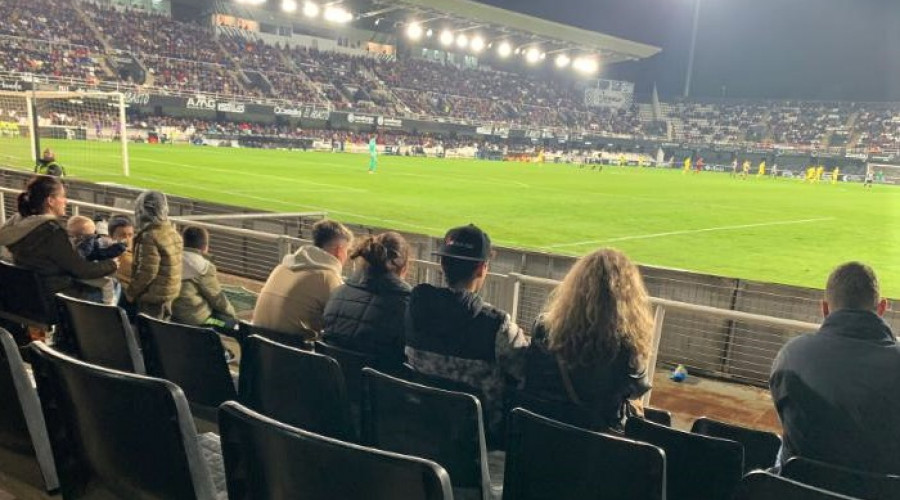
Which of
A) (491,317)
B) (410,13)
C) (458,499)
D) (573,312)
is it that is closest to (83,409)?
(458,499)

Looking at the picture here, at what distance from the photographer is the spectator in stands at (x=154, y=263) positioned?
16.3 ft

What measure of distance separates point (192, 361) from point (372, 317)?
893mm

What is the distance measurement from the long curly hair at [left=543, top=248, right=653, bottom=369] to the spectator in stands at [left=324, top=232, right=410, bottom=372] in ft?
2.75

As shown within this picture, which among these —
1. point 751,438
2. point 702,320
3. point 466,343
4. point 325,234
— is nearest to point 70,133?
point 702,320

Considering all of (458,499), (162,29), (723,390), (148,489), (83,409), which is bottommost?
(723,390)

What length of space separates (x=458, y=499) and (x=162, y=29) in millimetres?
54456

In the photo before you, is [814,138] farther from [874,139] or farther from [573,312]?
[573,312]

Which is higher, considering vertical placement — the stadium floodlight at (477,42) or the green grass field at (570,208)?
the stadium floodlight at (477,42)

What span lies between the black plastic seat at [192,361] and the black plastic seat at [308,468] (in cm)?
147

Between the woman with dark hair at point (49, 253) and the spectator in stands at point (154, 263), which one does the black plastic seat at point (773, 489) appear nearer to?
the spectator in stands at point (154, 263)

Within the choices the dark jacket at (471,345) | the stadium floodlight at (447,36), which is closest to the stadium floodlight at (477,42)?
the stadium floodlight at (447,36)

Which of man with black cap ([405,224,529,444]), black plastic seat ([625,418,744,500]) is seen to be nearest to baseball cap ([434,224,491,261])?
man with black cap ([405,224,529,444])

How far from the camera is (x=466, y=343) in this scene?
10.6 feet

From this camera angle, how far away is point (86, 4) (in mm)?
48719
